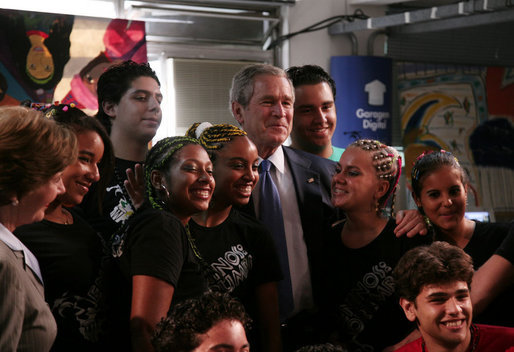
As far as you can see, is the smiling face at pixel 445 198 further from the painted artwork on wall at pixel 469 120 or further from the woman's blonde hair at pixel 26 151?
the painted artwork on wall at pixel 469 120

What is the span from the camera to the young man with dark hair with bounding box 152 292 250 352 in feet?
5.60

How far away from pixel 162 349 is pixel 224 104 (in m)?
4.07

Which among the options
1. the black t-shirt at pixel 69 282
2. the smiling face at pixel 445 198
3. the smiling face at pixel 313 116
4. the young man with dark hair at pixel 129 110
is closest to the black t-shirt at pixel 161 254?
the black t-shirt at pixel 69 282

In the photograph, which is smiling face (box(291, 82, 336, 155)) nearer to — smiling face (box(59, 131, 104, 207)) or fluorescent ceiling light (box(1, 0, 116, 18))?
smiling face (box(59, 131, 104, 207))

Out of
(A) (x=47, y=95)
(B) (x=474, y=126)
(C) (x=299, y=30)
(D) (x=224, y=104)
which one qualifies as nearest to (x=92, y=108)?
(A) (x=47, y=95)

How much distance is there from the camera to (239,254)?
2350 millimetres

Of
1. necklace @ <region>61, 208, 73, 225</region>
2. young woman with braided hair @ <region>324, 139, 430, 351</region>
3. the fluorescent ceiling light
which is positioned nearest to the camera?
necklace @ <region>61, 208, 73, 225</region>

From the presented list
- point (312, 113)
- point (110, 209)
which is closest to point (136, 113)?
point (110, 209)

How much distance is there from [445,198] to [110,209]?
132cm

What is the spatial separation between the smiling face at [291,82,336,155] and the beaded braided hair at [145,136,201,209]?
104cm

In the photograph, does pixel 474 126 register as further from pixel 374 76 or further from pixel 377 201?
pixel 377 201

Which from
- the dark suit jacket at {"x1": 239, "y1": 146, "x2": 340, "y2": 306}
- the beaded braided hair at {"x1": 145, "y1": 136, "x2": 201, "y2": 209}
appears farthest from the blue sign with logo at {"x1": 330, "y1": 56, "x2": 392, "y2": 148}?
the beaded braided hair at {"x1": 145, "y1": 136, "x2": 201, "y2": 209}

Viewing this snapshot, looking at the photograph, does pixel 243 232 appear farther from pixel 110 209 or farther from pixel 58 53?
pixel 58 53

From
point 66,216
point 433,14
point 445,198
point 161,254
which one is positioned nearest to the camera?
point 161,254
